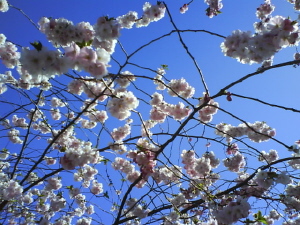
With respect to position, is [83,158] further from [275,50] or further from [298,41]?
[298,41]

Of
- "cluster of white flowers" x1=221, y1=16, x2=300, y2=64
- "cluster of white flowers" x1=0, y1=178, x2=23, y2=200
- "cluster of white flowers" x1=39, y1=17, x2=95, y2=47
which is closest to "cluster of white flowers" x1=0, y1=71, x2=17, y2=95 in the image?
"cluster of white flowers" x1=39, y1=17, x2=95, y2=47

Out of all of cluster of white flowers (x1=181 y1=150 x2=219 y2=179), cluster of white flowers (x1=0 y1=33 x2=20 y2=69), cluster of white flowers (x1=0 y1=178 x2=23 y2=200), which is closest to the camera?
cluster of white flowers (x1=0 y1=178 x2=23 y2=200)

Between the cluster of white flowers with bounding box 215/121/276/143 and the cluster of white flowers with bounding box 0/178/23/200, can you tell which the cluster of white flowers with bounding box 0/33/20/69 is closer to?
the cluster of white flowers with bounding box 0/178/23/200

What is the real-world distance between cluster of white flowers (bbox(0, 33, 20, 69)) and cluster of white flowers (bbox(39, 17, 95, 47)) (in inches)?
86.6

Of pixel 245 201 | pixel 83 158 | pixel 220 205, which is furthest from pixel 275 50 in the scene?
pixel 83 158

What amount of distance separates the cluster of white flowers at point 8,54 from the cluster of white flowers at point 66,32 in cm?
220

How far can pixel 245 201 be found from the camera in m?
2.68

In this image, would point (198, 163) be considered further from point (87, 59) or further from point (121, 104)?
point (87, 59)

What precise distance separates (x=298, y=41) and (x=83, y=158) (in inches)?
101

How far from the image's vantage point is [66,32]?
241 cm

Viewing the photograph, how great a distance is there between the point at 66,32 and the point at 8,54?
249cm

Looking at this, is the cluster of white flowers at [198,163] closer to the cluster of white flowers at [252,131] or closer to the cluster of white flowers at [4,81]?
the cluster of white flowers at [252,131]

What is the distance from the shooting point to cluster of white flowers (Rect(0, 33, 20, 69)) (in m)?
4.33

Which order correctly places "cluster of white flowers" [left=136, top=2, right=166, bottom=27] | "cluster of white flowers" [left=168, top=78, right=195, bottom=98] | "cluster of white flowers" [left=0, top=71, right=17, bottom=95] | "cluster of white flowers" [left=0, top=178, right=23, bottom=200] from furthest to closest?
1. "cluster of white flowers" [left=136, top=2, right=166, bottom=27]
2. "cluster of white flowers" [left=168, top=78, right=195, bottom=98]
3. "cluster of white flowers" [left=0, top=178, right=23, bottom=200]
4. "cluster of white flowers" [left=0, top=71, right=17, bottom=95]
